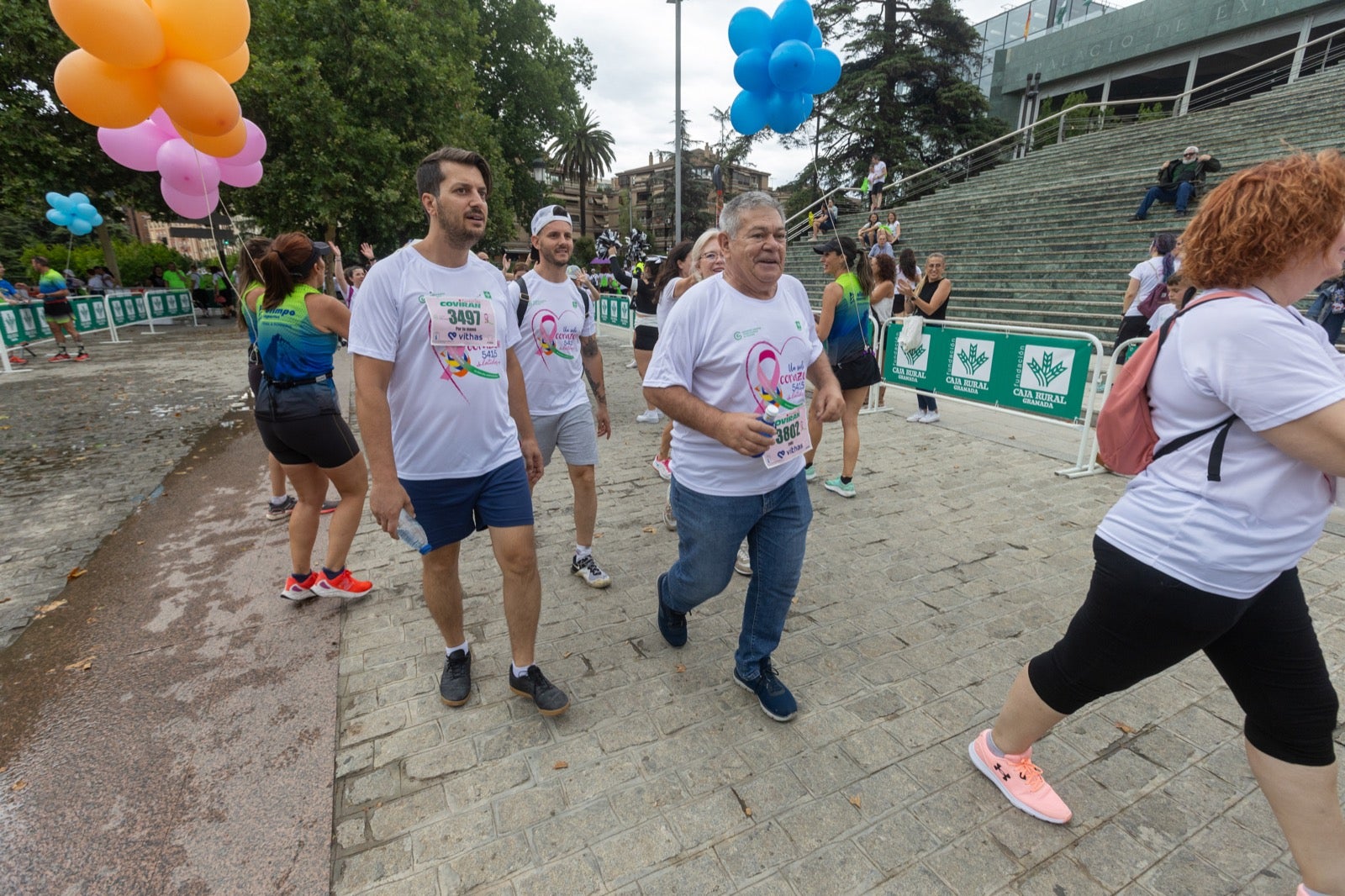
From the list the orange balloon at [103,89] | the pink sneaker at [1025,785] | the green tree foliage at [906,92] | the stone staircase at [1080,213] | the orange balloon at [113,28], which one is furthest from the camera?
the green tree foliage at [906,92]

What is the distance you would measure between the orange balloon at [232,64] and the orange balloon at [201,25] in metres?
0.20

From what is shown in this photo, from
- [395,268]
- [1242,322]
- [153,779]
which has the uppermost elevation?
[395,268]

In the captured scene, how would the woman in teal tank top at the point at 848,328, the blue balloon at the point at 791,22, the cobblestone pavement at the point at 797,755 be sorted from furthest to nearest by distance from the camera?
1. the blue balloon at the point at 791,22
2. the woman in teal tank top at the point at 848,328
3. the cobblestone pavement at the point at 797,755

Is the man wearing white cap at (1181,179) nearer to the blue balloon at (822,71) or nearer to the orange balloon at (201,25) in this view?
the blue balloon at (822,71)

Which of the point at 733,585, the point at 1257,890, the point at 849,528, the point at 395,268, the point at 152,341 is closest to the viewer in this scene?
the point at 1257,890

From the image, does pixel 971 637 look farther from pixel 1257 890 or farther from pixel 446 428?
pixel 446 428

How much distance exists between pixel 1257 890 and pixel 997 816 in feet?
2.28

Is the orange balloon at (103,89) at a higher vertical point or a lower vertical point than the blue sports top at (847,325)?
higher

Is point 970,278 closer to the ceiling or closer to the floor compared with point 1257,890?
closer to the ceiling

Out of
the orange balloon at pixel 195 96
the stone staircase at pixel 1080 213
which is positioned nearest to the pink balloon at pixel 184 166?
the orange balloon at pixel 195 96

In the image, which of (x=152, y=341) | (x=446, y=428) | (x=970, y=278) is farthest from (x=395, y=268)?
(x=152, y=341)

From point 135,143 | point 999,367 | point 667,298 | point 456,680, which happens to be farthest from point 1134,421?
Result: point 135,143

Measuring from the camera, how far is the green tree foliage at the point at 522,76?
2956cm

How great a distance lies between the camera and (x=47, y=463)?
641 cm
